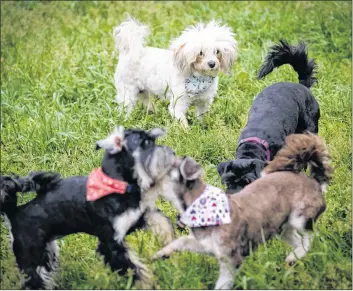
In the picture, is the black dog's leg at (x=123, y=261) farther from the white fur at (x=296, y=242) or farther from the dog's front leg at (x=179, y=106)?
the dog's front leg at (x=179, y=106)

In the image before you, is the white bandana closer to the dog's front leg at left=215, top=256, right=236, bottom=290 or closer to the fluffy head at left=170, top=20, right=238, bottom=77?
the fluffy head at left=170, top=20, right=238, bottom=77

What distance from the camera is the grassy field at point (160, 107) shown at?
4555 mm

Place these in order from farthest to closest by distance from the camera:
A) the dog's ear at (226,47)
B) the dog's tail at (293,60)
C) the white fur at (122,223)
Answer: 1. the dog's ear at (226,47)
2. the dog's tail at (293,60)
3. the white fur at (122,223)

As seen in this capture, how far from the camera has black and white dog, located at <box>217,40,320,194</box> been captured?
5.24 meters

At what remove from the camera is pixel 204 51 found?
297 inches

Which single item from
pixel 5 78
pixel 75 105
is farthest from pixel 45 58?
pixel 75 105

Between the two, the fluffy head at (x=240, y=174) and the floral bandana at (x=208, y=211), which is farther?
the fluffy head at (x=240, y=174)

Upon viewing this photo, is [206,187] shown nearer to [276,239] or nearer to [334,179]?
[276,239]

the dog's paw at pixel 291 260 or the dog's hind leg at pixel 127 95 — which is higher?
the dog's paw at pixel 291 260

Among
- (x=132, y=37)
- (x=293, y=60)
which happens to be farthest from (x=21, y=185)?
(x=132, y=37)

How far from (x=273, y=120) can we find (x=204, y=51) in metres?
1.92

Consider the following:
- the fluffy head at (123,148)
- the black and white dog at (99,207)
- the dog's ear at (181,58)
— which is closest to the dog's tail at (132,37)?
the dog's ear at (181,58)

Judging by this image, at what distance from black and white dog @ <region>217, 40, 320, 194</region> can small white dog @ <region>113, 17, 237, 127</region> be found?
3.46 ft

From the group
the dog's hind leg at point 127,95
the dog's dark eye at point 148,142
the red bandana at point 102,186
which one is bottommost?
the dog's hind leg at point 127,95
